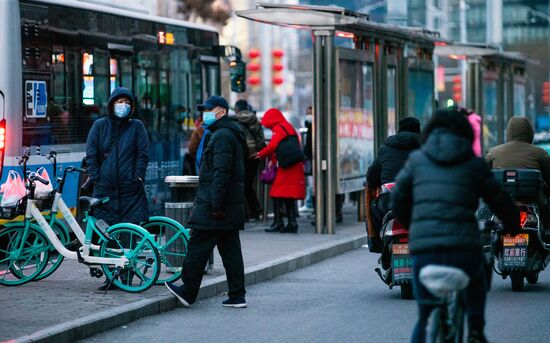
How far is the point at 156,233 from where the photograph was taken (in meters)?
13.1

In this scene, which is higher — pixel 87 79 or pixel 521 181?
pixel 87 79

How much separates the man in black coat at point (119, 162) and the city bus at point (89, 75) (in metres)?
1.39

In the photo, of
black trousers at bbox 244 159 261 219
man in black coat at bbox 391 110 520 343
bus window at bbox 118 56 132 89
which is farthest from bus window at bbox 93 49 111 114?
man in black coat at bbox 391 110 520 343

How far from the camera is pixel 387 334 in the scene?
10.5 metres

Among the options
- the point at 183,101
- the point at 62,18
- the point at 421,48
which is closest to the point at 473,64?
the point at 421,48

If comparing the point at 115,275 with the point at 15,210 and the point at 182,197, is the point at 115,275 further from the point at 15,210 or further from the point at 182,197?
the point at 182,197

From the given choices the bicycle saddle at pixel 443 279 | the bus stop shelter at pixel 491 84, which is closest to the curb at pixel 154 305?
the bicycle saddle at pixel 443 279

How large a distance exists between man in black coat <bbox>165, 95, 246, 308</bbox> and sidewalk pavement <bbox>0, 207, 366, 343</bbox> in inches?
15.9

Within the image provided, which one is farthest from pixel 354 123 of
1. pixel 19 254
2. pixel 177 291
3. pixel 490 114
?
pixel 490 114

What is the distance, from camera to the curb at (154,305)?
9867 millimetres

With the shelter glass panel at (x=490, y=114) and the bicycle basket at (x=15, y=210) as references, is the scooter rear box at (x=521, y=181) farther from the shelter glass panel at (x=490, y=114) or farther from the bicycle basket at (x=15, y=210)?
the shelter glass panel at (x=490, y=114)

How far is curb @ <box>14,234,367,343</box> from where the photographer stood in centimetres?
987

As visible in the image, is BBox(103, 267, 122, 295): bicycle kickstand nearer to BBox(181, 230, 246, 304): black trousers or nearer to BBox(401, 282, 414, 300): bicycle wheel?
BBox(181, 230, 246, 304): black trousers

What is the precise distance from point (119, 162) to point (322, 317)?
7.99 ft
